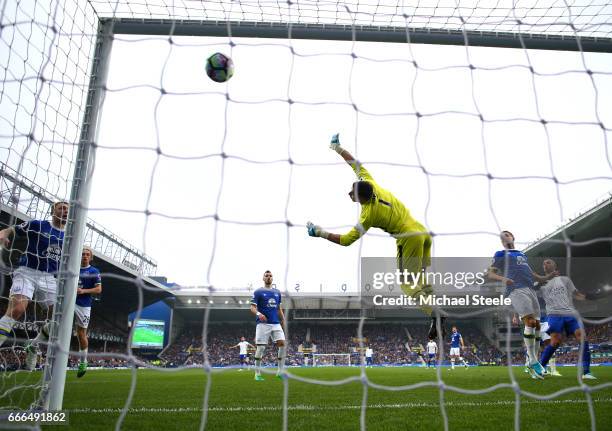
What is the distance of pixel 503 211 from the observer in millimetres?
4102

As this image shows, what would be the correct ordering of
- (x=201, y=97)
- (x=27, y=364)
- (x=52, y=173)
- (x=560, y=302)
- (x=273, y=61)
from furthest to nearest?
(x=560, y=302) < (x=27, y=364) < (x=52, y=173) < (x=273, y=61) < (x=201, y=97)

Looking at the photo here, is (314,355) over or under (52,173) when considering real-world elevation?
under

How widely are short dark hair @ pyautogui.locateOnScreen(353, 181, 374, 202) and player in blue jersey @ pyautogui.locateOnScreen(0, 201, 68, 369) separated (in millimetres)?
2950

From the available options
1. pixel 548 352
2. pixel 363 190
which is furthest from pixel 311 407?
pixel 548 352

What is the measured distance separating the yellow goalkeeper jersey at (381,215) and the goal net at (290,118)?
0.17 meters

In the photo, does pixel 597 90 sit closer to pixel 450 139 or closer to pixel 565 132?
pixel 565 132

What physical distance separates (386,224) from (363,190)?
491 millimetres

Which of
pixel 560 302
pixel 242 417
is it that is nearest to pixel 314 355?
pixel 560 302

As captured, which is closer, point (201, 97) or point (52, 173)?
point (201, 97)

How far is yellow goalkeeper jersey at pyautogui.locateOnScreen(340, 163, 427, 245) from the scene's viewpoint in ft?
13.8

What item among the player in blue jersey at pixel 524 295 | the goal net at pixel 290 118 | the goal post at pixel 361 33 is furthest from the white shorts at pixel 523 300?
the goal post at pixel 361 33

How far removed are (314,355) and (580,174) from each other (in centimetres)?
3134

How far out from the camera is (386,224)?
434 centimetres

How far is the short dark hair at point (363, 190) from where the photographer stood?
401cm
